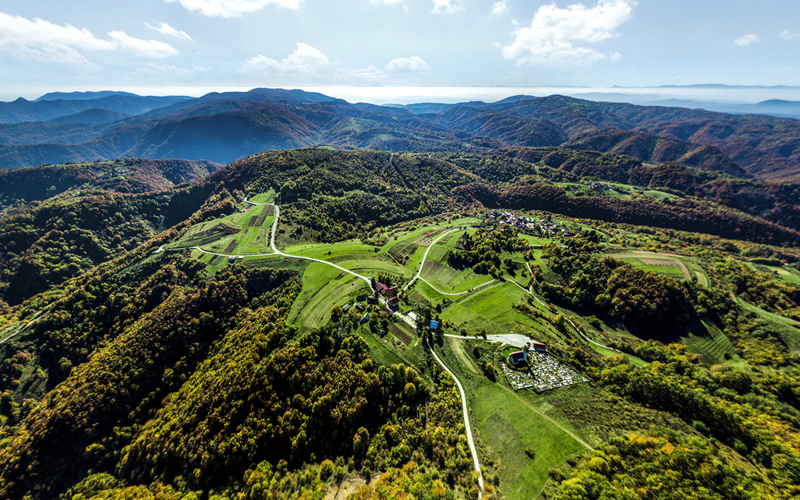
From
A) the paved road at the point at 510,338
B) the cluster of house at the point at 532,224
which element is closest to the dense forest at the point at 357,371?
the paved road at the point at 510,338

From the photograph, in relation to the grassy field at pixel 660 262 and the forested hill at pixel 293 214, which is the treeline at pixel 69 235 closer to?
the forested hill at pixel 293 214

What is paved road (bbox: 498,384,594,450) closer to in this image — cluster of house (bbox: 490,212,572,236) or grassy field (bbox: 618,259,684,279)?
grassy field (bbox: 618,259,684,279)

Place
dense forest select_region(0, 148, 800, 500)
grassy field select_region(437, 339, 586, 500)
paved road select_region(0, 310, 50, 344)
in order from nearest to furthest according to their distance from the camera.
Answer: grassy field select_region(437, 339, 586, 500) → dense forest select_region(0, 148, 800, 500) → paved road select_region(0, 310, 50, 344)

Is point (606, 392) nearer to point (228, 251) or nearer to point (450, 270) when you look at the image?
point (450, 270)

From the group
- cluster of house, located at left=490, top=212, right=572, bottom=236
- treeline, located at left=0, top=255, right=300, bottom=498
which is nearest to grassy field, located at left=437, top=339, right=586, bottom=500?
treeline, located at left=0, top=255, right=300, bottom=498

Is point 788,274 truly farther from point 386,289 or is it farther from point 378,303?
point 378,303

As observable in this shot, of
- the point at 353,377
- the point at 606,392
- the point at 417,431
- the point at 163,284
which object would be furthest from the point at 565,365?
the point at 163,284
